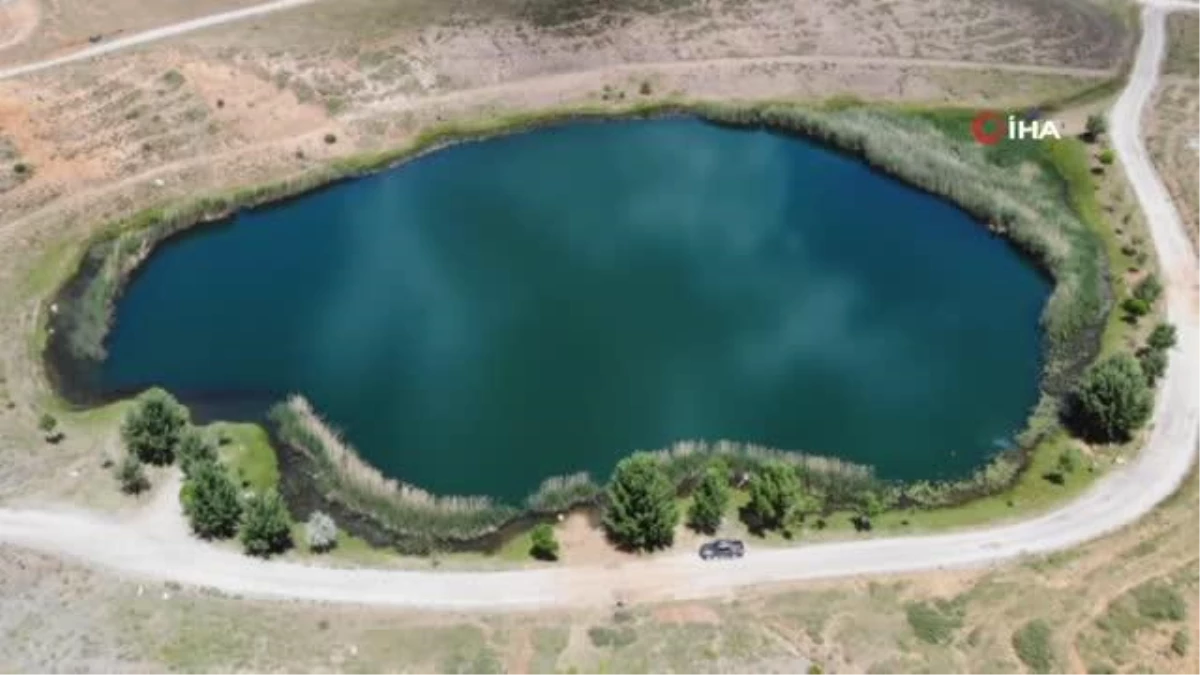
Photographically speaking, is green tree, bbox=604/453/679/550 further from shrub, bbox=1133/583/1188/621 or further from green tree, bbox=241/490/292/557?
shrub, bbox=1133/583/1188/621

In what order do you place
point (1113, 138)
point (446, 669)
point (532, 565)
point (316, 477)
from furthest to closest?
point (1113, 138) → point (316, 477) → point (532, 565) → point (446, 669)

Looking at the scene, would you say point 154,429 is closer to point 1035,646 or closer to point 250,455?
point 250,455

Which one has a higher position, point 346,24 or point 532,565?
point 346,24

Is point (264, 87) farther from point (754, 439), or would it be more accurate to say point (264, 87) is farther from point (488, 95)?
point (754, 439)

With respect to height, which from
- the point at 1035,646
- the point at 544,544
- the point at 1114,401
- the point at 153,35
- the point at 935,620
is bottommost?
the point at 1035,646

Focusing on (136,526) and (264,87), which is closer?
(136,526)

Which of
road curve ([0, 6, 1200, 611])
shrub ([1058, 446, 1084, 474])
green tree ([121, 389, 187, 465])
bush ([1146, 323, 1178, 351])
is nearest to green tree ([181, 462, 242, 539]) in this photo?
road curve ([0, 6, 1200, 611])

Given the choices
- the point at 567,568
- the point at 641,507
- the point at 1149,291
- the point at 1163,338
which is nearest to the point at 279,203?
the point at 567,568

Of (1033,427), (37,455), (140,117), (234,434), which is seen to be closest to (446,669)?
(234,434)
